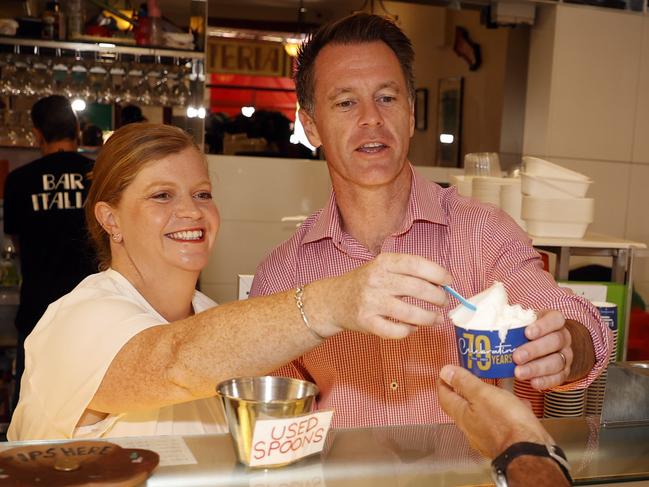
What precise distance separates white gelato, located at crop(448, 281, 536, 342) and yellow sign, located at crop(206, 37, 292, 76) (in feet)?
22.5

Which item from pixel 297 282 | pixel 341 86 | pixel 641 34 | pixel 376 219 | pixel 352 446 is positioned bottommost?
pixel 352 446

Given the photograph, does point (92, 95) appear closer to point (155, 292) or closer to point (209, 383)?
point (155, 292)

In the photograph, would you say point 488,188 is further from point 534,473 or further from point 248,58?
point 248,58

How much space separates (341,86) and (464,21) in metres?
5.11

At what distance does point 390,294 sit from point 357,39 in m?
1.25

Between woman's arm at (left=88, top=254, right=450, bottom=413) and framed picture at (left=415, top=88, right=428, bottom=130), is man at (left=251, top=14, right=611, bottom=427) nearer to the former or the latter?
woman's arm at (left=88, top=254, right=450, bottom=413)

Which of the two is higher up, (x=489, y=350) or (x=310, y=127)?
(x=310, y=127)

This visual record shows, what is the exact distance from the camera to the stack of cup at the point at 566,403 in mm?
2104

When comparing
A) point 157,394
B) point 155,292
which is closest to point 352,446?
point 157,394

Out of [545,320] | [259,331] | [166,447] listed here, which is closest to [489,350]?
[545,320]

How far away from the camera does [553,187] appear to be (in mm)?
3363

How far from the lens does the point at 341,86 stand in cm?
230

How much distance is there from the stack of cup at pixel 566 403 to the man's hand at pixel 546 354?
468 millimetres

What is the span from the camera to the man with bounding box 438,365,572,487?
1.19 m
